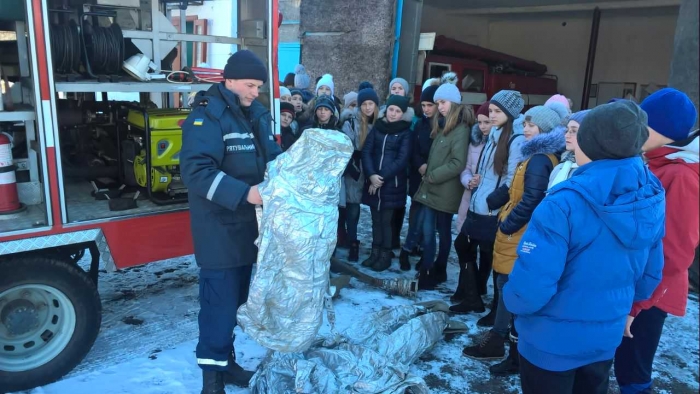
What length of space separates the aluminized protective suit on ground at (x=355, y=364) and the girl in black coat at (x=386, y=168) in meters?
1.56

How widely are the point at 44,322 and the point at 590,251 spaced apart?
2.90m

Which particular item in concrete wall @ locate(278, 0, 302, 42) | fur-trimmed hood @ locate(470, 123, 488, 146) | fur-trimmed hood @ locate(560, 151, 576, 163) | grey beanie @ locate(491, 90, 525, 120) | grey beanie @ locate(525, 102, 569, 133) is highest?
concrete wall @ locate(278, 0, 302, 42)

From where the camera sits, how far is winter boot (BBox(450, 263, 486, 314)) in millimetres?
4027

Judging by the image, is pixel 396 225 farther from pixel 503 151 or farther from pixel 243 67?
pixel 243 67

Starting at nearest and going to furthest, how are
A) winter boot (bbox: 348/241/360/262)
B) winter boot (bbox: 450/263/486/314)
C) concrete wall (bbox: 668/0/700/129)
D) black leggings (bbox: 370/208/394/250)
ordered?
winter boot (bbox: 450/263/486/314) < black leggings (bbox: 370/208/394/250) < winter boot (bbox: 348/241/360/262) < concrete wall (bbox: 668/0/700/129)

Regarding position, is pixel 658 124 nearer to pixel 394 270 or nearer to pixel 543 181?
pixel 543 181

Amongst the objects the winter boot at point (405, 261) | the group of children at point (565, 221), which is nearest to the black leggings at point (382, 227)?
the winter boot at point (405, 261)

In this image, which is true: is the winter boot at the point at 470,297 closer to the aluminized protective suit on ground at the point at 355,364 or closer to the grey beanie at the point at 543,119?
the aluminized protective suit on ground at the point at 355,364

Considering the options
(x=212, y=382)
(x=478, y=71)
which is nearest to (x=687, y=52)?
(x=478, y=71)

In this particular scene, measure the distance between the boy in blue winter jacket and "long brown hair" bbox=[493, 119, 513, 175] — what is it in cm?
154

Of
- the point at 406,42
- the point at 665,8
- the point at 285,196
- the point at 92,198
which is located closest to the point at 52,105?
the point at 92,198

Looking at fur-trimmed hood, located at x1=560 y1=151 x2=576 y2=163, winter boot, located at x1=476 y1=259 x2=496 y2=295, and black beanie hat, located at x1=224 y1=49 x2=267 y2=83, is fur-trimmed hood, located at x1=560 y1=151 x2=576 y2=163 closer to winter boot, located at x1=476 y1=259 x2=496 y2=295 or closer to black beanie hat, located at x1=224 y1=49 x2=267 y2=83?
winter boot, located at x1=476 y1=259 x2=496 y2=295

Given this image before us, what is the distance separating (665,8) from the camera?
12055 mm

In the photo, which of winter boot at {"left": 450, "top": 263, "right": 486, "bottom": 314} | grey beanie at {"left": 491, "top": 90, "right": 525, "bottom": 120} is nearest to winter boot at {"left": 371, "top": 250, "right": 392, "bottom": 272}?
winter boot at {"left": 450, "top": 263, "right": 486, "bottom": 314}
